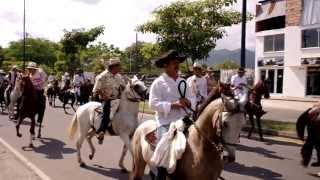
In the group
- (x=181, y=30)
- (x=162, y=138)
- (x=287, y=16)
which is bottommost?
(x=162, y=138)

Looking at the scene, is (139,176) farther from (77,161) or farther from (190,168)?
(77,161)

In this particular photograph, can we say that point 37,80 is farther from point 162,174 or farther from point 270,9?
point 270,9

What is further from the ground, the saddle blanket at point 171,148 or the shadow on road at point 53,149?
the saddle blanket at point 171,148

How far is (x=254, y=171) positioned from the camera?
1056 centimetres

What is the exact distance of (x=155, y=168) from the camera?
6238mm

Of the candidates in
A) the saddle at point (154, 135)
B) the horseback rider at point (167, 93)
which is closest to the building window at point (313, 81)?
the saddle at point (154, 135)

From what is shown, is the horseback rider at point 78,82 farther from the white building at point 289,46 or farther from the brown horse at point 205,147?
the white building at point 289,46

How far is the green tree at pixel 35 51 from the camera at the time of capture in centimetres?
11856

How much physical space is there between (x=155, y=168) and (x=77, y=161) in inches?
215

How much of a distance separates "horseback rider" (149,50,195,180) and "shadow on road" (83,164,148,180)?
3525mm

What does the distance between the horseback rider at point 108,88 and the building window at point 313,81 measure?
3759 centimetres

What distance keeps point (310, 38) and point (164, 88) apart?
143ft

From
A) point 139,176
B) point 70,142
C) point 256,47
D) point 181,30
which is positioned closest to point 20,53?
point 256,47

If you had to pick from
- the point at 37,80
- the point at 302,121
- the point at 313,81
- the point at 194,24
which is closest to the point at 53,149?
the point at 37,80
